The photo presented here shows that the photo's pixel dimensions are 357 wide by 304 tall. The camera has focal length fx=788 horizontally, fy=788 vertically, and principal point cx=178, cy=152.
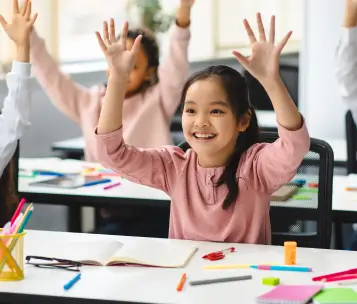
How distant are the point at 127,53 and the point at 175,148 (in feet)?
1.26

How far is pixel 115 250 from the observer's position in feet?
6.63

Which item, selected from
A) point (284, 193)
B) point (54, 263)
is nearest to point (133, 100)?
point (284, 193)

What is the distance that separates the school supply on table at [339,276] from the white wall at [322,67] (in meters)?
2.88

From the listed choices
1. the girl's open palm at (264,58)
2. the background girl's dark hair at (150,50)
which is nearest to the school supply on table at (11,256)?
the girl's open palm at (264,58)

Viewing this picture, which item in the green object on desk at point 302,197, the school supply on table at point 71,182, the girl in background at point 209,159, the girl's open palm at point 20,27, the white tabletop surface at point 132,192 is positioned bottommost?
the white tabletop surface at point 132,192

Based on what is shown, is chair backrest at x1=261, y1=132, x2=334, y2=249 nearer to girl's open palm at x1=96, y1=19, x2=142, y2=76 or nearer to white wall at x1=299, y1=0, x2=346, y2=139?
girl's open palm at x1=96, y1=19, x2=142, y2=76

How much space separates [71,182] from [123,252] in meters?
1.20

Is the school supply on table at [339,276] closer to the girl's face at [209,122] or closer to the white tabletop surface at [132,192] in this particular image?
the girl's face at [209,122]

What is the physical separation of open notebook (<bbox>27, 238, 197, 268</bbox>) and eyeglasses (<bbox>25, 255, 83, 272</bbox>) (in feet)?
0.07

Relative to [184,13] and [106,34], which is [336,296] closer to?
[106,34]

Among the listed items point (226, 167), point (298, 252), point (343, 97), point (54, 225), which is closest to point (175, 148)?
point (226, 167)

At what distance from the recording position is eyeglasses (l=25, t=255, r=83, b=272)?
1.88 m

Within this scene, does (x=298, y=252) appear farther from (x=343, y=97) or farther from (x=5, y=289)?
(x=343, y=97)

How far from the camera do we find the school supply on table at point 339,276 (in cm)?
179
